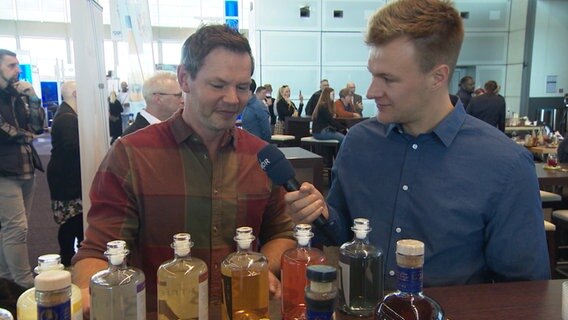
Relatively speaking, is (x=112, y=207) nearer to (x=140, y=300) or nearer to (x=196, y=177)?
(x=196, y=177)

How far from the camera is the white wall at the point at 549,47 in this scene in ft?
35.6

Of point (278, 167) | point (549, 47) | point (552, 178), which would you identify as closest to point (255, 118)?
point (552, 178)

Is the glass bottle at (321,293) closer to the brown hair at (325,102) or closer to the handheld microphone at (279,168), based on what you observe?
the handheld microphone at (279,168)

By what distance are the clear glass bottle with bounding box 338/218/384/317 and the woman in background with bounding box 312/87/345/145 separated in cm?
A: 547

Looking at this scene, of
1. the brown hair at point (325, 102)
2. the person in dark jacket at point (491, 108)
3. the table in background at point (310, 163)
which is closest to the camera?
the table in background at point (310, 163)

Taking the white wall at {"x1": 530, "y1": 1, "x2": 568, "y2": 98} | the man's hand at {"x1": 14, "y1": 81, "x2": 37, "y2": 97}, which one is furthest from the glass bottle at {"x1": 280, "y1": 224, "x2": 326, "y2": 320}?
the white wall at {"x1": 530, "y1": 1, "x2": 568, "y2": 98}

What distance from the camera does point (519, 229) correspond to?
1.20 meters

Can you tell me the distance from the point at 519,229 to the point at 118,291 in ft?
3.27

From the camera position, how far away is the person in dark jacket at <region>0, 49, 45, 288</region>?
9.60ft

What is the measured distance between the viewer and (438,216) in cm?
126

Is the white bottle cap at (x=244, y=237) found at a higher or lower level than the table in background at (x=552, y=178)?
higher

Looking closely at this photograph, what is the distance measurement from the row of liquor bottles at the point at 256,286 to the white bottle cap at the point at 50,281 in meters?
0.01

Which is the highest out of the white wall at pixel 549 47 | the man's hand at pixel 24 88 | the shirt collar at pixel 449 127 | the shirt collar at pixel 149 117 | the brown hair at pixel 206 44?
the white wall at pixel 549 47

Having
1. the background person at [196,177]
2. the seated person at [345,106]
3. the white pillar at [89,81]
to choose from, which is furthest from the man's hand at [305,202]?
the seated person at [345,106]
